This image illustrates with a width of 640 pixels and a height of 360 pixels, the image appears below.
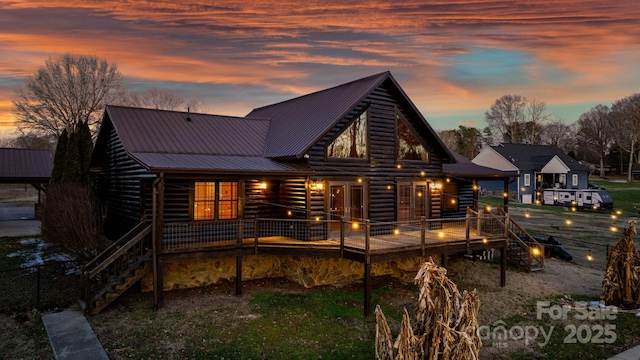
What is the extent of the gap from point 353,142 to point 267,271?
6.52 metres

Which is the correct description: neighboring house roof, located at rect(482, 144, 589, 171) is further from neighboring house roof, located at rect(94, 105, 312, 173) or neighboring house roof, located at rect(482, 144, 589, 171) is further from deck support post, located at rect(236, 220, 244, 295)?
deck support post, located at rect(236, 220, 244, 295)

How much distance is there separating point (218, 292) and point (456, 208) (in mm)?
13715

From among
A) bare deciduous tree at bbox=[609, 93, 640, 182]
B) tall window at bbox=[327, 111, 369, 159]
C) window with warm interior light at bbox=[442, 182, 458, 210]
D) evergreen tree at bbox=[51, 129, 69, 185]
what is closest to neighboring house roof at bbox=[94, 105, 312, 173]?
tall window at bbox=[327, 111, 369, 159]

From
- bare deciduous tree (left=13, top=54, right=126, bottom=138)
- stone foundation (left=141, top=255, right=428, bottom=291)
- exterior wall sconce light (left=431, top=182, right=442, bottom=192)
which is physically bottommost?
stone foundation (left=141, top=255, right=428, bottom=291)

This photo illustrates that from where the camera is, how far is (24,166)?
29.6m

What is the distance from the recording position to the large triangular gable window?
18391 mm

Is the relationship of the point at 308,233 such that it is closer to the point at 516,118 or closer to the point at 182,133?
the point at 182,133

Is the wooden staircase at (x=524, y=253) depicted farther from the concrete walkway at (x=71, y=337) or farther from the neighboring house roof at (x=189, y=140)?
the concrete walkway at (x=71, y=337)

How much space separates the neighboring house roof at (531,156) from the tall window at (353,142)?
4125cm

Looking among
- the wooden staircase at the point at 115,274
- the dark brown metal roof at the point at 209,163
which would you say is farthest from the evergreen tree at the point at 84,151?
the wooden staircase at the point at 115,274

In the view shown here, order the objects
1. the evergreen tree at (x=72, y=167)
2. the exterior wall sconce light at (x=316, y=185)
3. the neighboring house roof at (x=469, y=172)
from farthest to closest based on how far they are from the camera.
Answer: the evergreen tree at (x=72, y=167)
the neighboring house roof at (x=469, y=172)
the exterior wall sconce light at (x=316, y=185)

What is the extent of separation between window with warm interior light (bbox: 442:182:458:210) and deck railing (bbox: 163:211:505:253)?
3.39 metres

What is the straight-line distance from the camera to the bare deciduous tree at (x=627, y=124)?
67250mm

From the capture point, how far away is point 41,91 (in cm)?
3997
